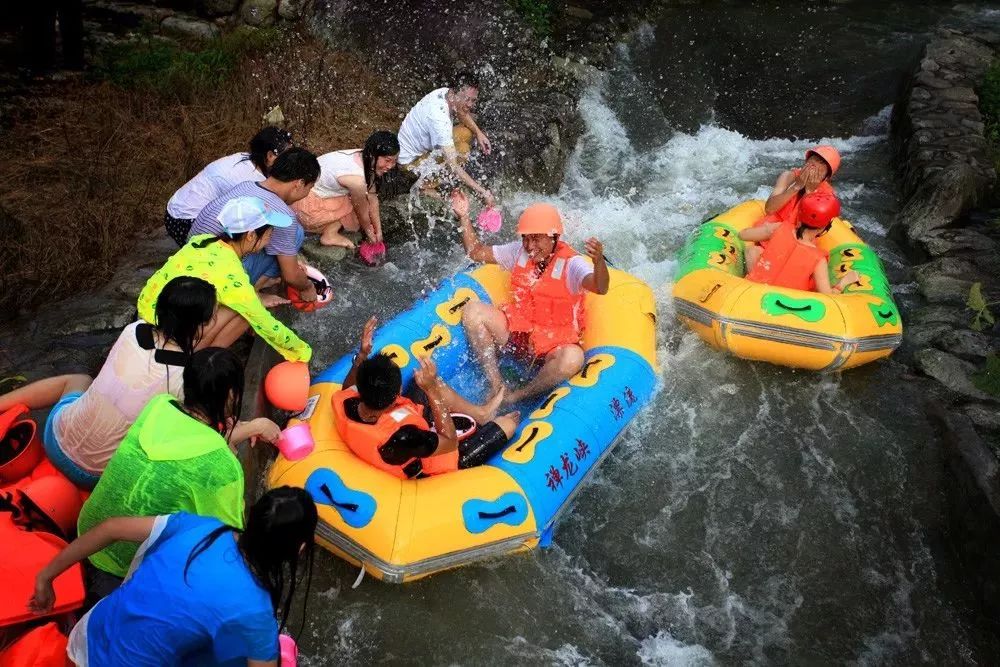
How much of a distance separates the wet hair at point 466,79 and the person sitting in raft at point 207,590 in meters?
6.70

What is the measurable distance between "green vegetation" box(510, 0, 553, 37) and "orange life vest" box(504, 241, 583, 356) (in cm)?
537

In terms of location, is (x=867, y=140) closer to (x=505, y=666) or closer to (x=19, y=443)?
(x=505, y=666)

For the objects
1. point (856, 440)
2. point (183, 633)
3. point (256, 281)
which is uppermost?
point (183, 633)

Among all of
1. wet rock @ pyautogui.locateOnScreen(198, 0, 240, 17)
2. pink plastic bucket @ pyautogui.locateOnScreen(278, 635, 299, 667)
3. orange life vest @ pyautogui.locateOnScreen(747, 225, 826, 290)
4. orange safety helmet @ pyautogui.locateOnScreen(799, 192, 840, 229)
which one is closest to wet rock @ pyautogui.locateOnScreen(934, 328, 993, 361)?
Answer: orange life vest @ pyautogui.locateOnScreen(747, 225, 826, 290)

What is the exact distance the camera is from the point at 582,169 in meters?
8.12

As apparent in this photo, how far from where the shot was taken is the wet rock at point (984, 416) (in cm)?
496

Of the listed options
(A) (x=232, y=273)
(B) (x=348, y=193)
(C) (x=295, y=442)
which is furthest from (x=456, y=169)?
(C) (x=295, y=442)

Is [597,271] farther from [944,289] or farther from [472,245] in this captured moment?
[944,289]

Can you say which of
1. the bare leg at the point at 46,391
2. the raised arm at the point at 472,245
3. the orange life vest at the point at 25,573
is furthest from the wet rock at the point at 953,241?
the orange life vest at the point at 25,573

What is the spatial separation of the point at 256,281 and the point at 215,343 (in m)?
0.90

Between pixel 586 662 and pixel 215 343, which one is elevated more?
pixel 215 343

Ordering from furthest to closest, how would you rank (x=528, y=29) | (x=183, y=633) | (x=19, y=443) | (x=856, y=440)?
1. (x=528, y=29)
2. (x=856, y=440)
3. (x=19, y=443)
4. (x=183, y=633)

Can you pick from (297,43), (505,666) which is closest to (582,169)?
(297,43)

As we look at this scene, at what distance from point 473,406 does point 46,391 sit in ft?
7.25
